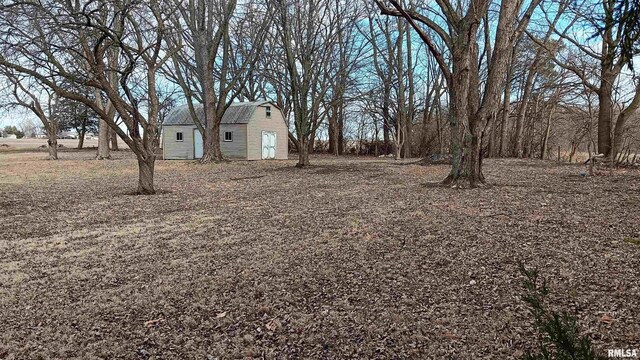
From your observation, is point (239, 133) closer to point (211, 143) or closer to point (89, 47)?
point (211, 143)

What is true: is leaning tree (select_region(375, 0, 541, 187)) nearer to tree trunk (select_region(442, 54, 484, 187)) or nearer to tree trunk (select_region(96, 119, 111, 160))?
tree trunk (select_region(442, 54, 484, 187))

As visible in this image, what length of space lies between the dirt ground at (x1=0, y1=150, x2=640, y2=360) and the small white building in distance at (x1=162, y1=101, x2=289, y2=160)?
15756mm

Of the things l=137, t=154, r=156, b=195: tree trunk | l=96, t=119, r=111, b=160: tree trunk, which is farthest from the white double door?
l=137, t=154, r=156, b=195: tree trunk

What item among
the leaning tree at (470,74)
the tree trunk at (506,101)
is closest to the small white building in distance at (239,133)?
the tree trunk at (506,101)

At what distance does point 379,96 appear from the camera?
22094 mm

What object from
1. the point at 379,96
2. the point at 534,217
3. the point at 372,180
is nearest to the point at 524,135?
the point at 379,96

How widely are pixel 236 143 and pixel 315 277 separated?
66.0 ft

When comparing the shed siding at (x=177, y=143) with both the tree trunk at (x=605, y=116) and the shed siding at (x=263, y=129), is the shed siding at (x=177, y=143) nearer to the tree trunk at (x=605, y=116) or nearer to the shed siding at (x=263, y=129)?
the shed siding at (x=263, y=129)

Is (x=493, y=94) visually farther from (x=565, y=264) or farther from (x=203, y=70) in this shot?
(x=203, y=70)

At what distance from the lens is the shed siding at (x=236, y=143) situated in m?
22.8

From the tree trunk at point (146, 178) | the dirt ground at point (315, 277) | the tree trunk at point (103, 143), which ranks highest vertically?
the tree trunk at point (103, 143)

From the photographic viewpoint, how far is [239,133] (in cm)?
2295

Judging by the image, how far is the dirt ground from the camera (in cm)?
259

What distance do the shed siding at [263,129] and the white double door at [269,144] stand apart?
10.3 inches
